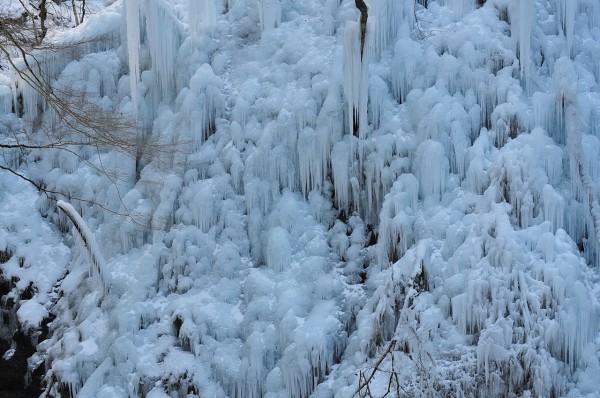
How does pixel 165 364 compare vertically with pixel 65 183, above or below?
below

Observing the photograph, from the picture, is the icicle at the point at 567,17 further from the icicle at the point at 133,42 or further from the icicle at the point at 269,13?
the icicle at the point at 133,42

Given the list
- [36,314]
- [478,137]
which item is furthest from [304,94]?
[36,314]

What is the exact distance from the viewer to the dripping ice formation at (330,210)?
7301 mm

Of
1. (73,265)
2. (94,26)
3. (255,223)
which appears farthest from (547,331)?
(94,26)

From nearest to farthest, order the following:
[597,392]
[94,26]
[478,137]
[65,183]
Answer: [597,392] → [478,137] → [65,183] → [94,26]

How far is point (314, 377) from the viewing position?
298 inches

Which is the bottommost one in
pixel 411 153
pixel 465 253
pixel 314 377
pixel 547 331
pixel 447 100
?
pixel 314 377

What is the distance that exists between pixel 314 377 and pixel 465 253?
1.86m

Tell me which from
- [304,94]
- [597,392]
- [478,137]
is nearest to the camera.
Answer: [597,392]

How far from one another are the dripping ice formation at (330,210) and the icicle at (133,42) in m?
0.03

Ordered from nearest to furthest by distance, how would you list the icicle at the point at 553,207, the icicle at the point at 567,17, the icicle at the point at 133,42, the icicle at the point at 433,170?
the icicle at the point at 553,207, the icicle at the point at 433,170, the icicle at the point at 567,17, the icicle at the point at 133,42

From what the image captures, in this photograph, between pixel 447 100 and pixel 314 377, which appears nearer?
pixel 314 377

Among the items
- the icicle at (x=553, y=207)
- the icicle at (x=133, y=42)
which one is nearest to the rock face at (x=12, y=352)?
the icicle at (x=133, y=42)

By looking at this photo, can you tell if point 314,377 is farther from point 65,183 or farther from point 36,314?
point 65,183
